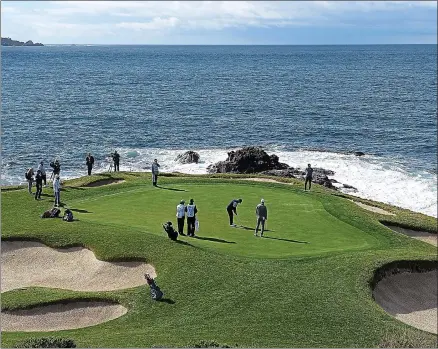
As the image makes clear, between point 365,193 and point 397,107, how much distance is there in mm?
59242

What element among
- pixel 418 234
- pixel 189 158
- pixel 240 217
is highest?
pixel 240 217

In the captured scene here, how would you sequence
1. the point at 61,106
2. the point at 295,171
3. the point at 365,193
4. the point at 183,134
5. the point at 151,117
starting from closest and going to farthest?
1. the point at 365,193
2. the point at 295,171
3. the point at 183,134
4. the point at 151,117
5. the point at 61,106

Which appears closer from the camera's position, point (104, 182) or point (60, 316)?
point (60, 316)

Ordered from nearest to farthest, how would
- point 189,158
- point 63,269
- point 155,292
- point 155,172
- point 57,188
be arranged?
point 155,292 → point 63,269 → point 57,188 → point 155,172 → point 189,158

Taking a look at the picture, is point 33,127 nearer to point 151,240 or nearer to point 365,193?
point 365,193

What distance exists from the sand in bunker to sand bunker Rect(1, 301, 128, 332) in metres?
10.8

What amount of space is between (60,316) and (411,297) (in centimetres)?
1441

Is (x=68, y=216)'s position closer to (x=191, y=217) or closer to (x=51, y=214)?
(x=51, y=214)

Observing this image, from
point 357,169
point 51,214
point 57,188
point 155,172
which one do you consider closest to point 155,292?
point 51,214

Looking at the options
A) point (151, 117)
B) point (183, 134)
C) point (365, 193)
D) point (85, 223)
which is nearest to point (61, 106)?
point (151, 117)

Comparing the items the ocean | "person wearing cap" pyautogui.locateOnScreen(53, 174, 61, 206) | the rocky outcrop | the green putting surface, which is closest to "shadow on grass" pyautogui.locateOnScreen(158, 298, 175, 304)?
the green putting surface

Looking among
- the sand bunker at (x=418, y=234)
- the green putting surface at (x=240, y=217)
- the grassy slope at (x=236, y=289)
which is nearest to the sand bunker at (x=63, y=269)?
the grassy slope at (x=236, y=289)

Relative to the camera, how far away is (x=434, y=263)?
27.4 meters

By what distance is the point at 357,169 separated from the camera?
6162 centimetres
